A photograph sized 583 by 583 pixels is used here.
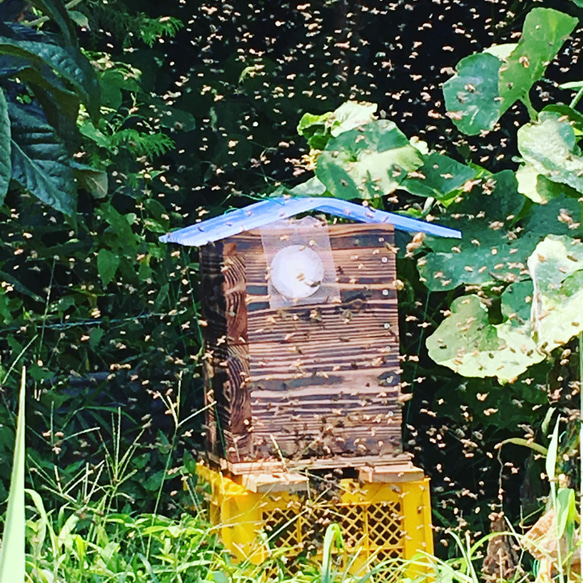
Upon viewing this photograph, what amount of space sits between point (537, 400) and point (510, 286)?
1.43 feet

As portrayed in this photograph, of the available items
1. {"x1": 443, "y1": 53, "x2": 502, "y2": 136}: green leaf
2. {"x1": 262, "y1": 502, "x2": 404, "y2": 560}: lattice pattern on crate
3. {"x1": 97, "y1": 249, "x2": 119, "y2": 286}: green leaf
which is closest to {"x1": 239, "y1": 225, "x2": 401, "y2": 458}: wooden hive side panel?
{"x1": 262, "y1": 502, "x2": 404, "y2": 560}: lattice pattern on crate

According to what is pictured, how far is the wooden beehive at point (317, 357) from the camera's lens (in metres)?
2.15

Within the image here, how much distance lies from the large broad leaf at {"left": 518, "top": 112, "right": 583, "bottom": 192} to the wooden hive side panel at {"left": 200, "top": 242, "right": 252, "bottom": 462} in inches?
25.2

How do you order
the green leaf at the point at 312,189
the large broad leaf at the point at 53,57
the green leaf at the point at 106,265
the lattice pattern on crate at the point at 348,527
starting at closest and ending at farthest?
the large broad leaf at the point at 53,57 < the lattice pattern on crate at the point at 348,527 < the green leaf at the point at 312,189 < the green leaf at the point at 106,265

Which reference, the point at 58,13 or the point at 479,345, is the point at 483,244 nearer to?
the point at 479,345

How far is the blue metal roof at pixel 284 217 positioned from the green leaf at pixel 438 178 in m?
0.11

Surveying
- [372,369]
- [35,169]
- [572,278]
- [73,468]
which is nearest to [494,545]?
[372,369]

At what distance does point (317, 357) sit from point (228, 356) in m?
0.20

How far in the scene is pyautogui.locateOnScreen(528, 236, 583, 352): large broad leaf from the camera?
184cm

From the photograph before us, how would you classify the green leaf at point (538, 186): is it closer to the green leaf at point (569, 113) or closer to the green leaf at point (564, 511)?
the green leaf at point (569, 113)

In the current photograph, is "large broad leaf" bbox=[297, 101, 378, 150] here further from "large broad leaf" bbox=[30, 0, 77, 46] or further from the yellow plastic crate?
the yellow plastic crate

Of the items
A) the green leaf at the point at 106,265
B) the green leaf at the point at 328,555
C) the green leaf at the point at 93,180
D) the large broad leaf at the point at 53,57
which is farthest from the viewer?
the green leaf at the point at 106,265

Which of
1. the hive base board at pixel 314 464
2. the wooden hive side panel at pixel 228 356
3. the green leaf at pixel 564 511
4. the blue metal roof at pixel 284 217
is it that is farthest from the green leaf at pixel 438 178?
the green leaf at pixel 564 511

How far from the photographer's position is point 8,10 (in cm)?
227
